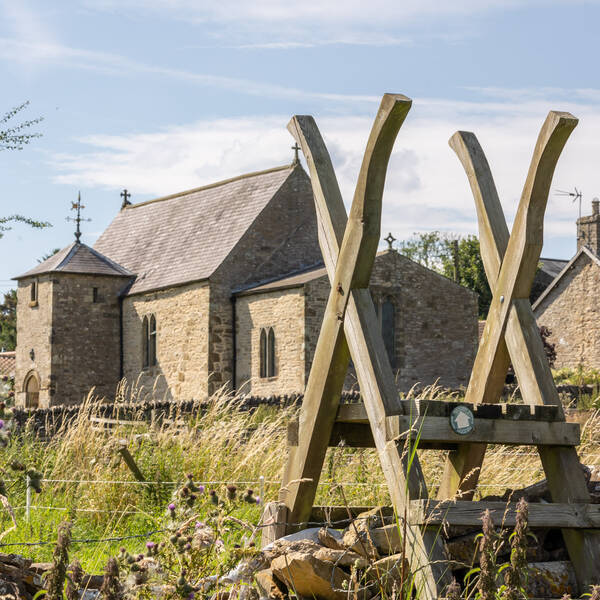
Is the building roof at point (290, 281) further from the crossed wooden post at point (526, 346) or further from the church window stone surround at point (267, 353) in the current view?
the crossed wooden post at point (526, 346)

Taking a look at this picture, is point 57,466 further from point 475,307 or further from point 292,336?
point 475,307

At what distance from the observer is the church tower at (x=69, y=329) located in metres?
32.3

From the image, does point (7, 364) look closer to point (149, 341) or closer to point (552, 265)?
point (149, 341)


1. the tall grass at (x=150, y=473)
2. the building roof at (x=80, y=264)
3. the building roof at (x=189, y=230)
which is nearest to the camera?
the tall grass at (x=150, y=473)

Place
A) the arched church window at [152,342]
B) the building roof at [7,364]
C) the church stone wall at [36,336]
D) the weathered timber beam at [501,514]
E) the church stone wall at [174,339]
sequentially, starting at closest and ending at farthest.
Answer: the weathered timber beam at [501,514] → the church stone wall at [174,339] → the arched church window at [152,342] → the church stone wall at [36,336] → the building roof at [7,364]

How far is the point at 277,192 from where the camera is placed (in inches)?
1230

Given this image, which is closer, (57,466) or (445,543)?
(445,543)

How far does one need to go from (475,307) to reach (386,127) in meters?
27.0

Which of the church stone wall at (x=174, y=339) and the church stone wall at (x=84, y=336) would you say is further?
the church stone wall at (x=84, y=336)

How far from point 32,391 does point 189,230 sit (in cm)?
780

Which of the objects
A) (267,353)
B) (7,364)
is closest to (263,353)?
(267,353)

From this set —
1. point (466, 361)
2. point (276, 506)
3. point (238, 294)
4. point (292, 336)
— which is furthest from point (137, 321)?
point (276, 506)

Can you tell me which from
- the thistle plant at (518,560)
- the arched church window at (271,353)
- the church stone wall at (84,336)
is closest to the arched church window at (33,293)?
the church stone wall at (84,336)

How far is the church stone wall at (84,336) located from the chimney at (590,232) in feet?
68.1
